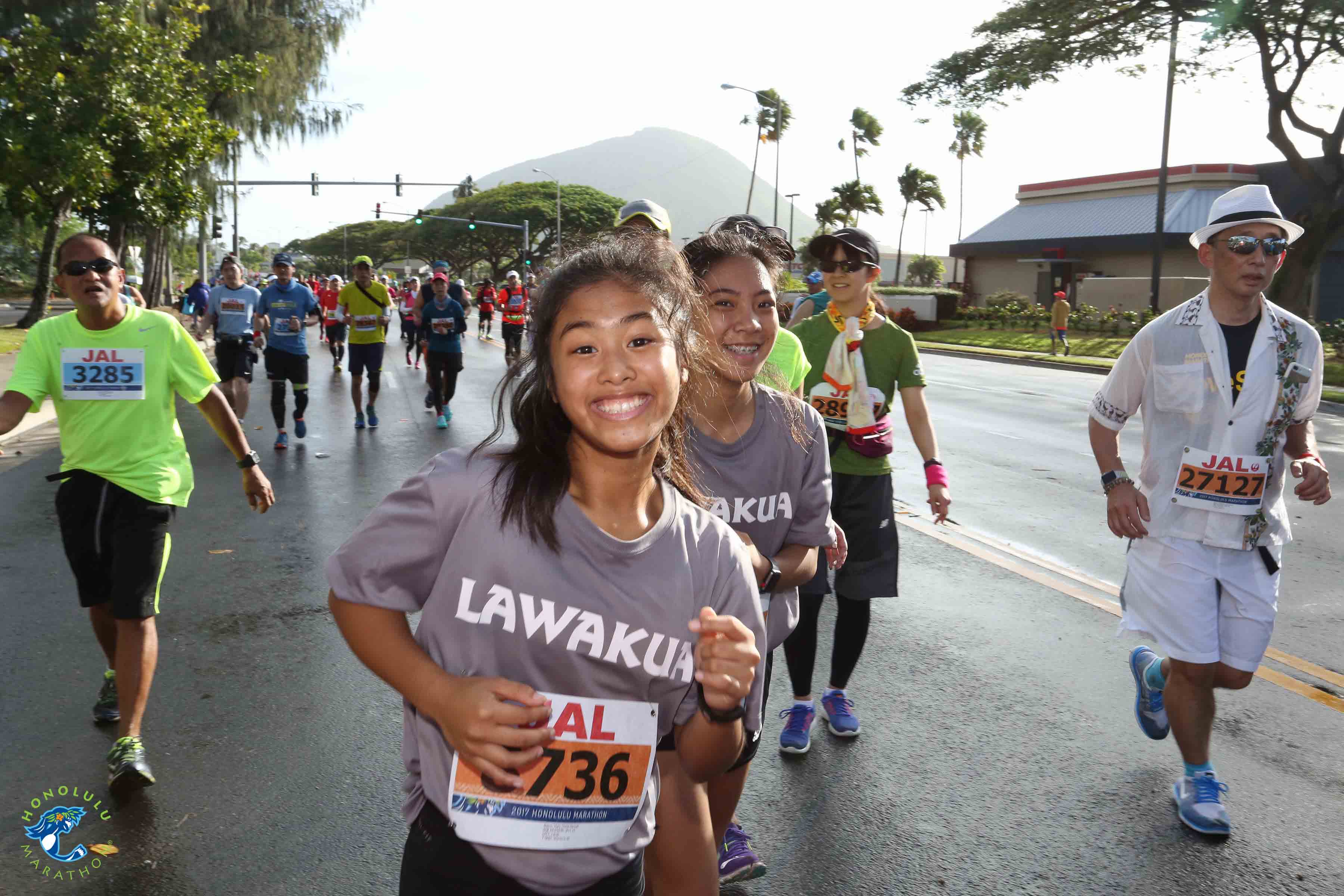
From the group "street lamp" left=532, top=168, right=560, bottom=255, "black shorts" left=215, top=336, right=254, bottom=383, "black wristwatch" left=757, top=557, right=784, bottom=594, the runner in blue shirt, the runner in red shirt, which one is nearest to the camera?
"black wristwatch" left=757, top=557, right=784, bottom=594

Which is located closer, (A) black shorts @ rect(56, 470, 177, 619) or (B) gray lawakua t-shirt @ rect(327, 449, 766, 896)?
(B) gray lawakua t-shirt @ rect(327, 449, 766, 896)

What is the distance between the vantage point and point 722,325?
9.34 feet

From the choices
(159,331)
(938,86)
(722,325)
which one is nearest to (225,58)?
(938,86)

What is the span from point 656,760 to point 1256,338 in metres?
2.63

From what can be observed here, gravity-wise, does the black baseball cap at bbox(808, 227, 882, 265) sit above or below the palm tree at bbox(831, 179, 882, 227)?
below

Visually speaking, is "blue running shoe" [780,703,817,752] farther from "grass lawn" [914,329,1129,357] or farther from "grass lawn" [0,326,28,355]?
"grass lawn" [914,329,1129,357]

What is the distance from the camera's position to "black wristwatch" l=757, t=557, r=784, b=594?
268 cm

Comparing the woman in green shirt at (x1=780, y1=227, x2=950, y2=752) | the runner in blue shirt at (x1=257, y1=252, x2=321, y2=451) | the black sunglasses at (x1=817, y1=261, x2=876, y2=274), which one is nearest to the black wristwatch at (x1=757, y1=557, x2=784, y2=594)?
the woman in green shirt at (x1=780, y1=227, x2=950, y2=752)

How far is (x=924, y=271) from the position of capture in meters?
74.2

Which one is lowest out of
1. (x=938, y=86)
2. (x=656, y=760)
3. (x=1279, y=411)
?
(x=656, y=760)

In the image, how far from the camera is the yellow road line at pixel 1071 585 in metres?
4.74

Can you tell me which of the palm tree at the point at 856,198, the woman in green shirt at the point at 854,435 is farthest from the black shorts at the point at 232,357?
the palm tree at the point at 856,198

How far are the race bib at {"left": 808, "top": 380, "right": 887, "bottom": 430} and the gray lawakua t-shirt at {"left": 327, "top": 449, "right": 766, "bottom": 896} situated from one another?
2432 mm

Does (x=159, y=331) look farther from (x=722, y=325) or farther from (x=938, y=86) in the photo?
(x=938, y=86)
